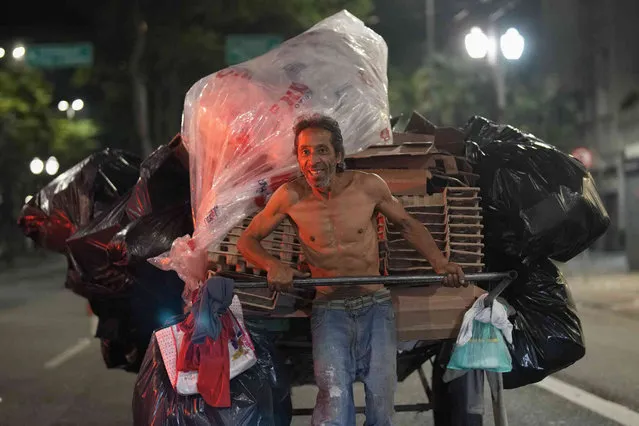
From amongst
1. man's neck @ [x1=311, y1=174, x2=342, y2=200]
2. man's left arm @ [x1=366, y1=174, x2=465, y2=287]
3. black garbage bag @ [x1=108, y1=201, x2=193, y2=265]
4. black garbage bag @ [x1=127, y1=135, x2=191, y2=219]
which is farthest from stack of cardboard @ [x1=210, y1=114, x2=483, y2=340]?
black garbage bag @ [x1=127, y1=135, x2=191, y2=219]

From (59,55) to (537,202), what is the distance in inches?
704

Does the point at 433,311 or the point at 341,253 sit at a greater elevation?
the point at 341,253

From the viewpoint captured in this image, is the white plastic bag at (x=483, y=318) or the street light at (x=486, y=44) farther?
the street light at (x=486, y=44)

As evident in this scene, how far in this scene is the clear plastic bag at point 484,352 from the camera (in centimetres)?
327

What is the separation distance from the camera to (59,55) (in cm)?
1945

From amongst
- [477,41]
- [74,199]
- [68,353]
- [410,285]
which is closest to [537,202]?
[410,285]

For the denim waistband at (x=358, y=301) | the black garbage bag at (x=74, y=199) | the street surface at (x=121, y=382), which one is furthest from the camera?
the street surface at (x=121, y=382)

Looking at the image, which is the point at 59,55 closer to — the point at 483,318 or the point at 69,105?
the point at 483,318

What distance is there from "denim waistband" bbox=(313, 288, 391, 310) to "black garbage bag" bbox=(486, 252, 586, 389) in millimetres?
896

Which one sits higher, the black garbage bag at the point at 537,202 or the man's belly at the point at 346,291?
the black garbage bag at the point at 537,202

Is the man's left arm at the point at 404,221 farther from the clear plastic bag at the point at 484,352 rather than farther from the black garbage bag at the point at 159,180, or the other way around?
the black garbage bag at the point at 159,180

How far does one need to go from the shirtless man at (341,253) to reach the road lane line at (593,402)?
315cm

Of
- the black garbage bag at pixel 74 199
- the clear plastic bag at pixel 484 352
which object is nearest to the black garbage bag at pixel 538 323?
the clear plastic bag at pixel 484 352

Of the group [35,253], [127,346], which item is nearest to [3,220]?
[35,253]
